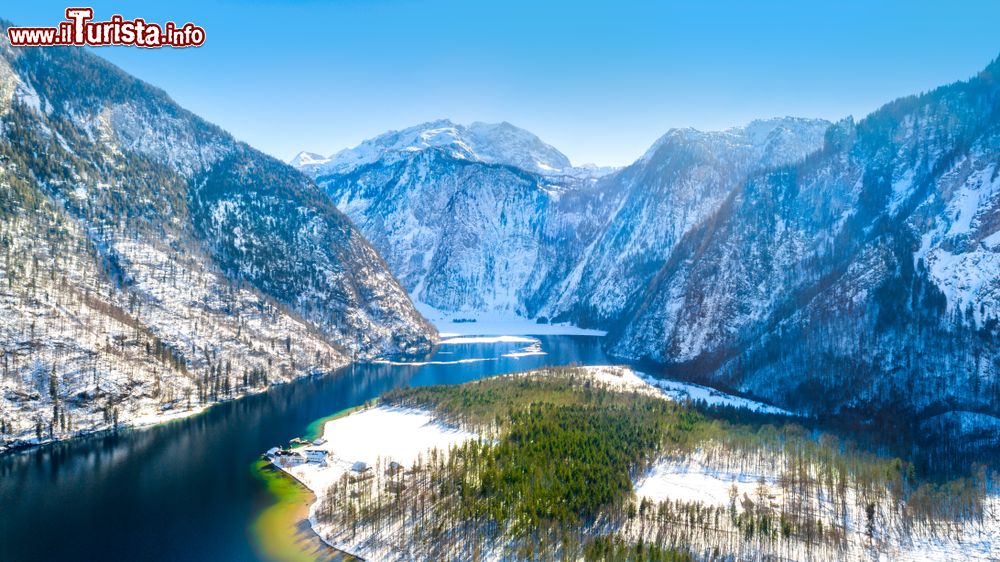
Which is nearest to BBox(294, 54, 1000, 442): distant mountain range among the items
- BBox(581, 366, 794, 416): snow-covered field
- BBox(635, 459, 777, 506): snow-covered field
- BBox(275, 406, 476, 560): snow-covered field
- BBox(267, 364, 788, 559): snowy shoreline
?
BBox(581, 366, 794, 416): snow-covered field

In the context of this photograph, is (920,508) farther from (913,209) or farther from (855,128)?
(855,128)

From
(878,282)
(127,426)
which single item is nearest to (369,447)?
(127,426)

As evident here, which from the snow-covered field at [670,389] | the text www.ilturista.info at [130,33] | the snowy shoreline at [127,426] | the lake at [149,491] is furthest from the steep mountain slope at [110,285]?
the snow-covered field at [670,389]

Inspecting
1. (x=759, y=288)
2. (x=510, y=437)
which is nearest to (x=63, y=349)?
(x=510, y=437)

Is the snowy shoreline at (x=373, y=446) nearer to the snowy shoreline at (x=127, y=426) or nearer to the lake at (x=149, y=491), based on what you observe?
the lake at (x=149, y=491)

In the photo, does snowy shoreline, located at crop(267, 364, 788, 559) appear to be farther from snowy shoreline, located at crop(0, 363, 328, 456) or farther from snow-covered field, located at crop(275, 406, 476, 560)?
snowy shoreline, located at crop(0, 363, 328, 456)

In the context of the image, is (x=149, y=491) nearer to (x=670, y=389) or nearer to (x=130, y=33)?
(x=130, y=33)

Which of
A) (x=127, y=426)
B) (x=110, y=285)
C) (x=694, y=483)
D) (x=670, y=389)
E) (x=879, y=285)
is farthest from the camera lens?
(x=670, y=389)
